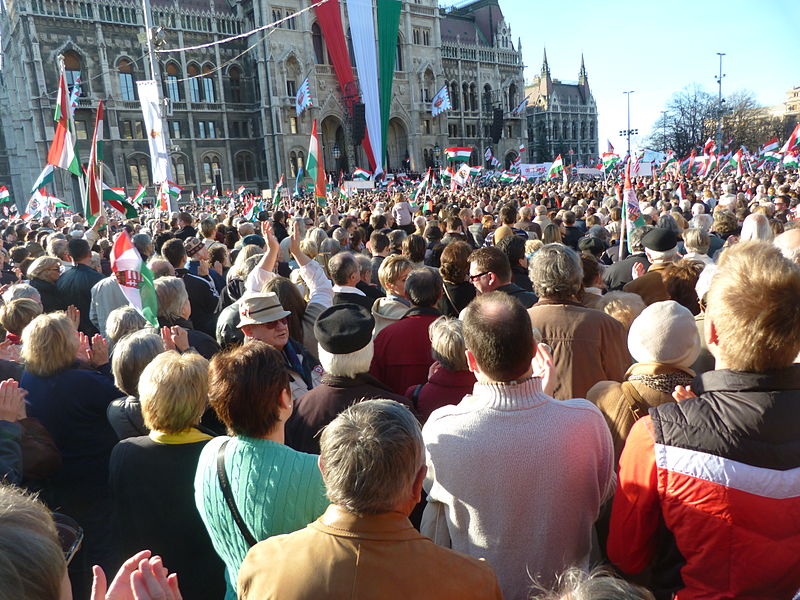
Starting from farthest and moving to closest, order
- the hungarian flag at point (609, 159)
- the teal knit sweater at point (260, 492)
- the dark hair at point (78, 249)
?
the hungarian flag at point (609, 159), the dark hair at point (78, 249), the teal knit sweater at point (260, 492)

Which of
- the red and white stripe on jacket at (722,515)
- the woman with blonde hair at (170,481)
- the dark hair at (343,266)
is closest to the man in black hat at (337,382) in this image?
the woman with blonde hair at (170,481)

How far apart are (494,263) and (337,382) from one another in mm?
1951

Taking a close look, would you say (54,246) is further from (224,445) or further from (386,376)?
(224,445)

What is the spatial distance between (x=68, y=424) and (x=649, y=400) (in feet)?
10.7

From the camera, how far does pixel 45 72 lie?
3675cm

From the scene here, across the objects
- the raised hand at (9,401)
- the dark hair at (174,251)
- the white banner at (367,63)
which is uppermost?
the white banner at (367,63)

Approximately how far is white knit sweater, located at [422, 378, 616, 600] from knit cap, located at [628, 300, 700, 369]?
474mm

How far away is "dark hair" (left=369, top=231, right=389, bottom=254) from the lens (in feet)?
22.5

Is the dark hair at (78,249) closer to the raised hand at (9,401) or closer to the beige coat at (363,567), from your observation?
the raised hand at (9,401)

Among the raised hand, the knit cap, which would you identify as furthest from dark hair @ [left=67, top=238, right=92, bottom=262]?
the knit cap

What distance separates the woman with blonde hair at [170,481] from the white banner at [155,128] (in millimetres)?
13482

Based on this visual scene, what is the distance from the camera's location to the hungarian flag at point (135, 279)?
174 inches

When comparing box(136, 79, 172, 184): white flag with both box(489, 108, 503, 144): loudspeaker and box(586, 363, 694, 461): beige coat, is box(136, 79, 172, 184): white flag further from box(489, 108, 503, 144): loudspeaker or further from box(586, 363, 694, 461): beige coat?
box(489, 108, 503, 144): loudspeaker

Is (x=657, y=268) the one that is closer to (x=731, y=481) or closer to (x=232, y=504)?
(x=731, y=481)
